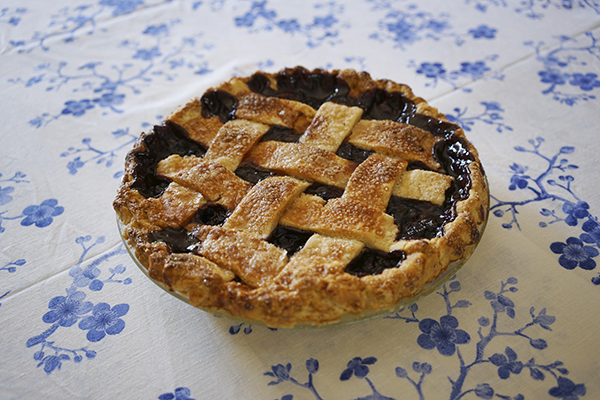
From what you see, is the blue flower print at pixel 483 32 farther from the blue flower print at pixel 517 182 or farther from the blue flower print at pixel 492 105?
the blue flower print at pixel 517 182

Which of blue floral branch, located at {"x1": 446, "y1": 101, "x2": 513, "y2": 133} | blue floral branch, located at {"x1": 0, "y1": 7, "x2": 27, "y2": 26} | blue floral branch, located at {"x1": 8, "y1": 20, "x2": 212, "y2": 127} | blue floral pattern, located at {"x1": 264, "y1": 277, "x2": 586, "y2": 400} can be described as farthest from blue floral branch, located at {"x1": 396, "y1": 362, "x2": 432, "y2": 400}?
blue floral branch, located at {"x1": 0, "y1": 7, "x2": 27, "y2": 26}

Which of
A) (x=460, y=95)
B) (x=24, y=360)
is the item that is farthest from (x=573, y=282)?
(x=24, y=360)

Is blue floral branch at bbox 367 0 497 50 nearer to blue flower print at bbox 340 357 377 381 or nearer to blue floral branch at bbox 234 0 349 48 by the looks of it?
blue floral branch at bbox 234 0 349 48

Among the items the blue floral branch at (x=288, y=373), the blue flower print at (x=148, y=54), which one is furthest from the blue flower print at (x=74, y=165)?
the blue floral branch at (x=288, y=373)

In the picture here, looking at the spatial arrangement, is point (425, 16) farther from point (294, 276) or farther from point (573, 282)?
point (294, 276)

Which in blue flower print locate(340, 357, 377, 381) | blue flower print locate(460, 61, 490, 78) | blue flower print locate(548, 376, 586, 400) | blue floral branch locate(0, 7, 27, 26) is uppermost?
blue floral branch locate(0, 7, 27, 26)

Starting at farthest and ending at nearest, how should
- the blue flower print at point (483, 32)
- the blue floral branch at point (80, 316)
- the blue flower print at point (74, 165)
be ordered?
the blue flower print at point (483, 32), the blue flower print at point (74, 165), the blue floral branch at point (80, 316)
